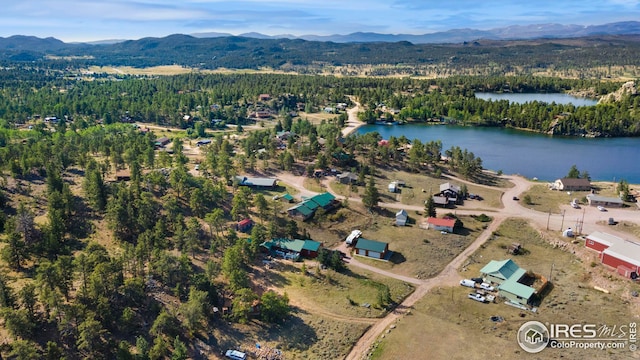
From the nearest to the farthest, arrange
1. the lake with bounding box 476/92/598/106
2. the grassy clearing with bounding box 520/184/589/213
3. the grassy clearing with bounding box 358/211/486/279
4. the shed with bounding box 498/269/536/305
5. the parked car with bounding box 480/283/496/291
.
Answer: the shed with bounding box 498/269/536/305
the parked car with bounding box 480/283/496/291
the grassy clearing with bounding box 358/211/486/279
the grassy clearing with bounding box 520/184/589/213
the lake with bounding box 476/92/598/106

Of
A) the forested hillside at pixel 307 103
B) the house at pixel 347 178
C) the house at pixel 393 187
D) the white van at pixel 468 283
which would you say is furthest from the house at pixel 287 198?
the forested hillside at pixel 307 103

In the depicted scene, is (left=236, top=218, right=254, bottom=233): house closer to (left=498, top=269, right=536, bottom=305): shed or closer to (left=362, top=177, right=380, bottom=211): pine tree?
(left=362, top=177, right=380, bottom=211): pine tree

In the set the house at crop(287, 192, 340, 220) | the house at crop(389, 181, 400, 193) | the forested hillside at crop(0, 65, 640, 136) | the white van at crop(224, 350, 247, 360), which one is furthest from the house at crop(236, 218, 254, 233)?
the forested hillside at crop(0, 65, 640, 136)

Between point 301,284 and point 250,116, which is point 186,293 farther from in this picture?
point 250,116

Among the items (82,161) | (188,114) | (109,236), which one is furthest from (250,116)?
(109,236)

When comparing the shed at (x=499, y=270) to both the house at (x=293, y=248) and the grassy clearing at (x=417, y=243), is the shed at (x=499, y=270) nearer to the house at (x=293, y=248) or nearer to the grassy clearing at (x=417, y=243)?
the grassy clearing at (x=417, y=243)

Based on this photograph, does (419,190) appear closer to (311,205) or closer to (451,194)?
(451,194)
